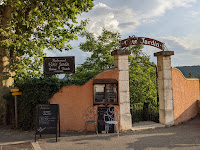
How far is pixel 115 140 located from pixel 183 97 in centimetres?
558

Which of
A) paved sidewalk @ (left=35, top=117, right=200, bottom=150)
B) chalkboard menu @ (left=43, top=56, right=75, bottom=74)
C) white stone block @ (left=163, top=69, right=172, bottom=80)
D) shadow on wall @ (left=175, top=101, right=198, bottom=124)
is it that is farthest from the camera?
shadow on wall @ (left=175, top=101, right=198, bottom=124)

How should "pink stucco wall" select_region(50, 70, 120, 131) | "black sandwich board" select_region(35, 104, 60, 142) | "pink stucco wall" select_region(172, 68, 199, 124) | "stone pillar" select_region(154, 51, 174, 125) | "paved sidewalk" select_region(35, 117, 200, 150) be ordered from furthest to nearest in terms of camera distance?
1. "pink stucco wall" select_region(172, 68, 199, 124)
2. "stone pillar" select_region(154, 51, 174, 125)
3. "pink stucco wall" select_region(50, 70, 120, 131)
4. "black sandwich board" select_region(35, 104, 60, 142)
5. "paved sidewalk" select_region(35, 117, 200, 150)

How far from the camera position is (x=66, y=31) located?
13.0 meters

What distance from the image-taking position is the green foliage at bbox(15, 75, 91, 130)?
9219 millimetres

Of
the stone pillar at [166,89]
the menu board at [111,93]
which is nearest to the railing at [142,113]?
the stone pillar at [166,89]

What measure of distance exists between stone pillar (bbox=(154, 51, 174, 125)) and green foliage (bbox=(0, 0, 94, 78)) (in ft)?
19.3

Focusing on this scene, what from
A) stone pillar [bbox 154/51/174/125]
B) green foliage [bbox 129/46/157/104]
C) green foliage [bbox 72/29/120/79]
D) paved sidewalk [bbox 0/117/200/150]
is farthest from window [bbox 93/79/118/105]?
green foliage [bbox 72/29/120/79]

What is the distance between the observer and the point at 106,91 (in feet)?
29.5

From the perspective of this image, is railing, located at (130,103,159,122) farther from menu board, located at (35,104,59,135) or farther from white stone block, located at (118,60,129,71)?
menu board, located at (35,104,59,135)

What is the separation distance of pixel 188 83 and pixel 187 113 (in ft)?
5.94

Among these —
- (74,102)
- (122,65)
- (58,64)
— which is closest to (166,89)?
(122,65)

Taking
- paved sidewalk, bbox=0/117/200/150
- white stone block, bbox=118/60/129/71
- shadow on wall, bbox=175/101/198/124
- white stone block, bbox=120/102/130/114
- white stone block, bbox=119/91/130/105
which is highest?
white stone block, bbox=118/60/129/71

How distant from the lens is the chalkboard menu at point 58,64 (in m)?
9.76

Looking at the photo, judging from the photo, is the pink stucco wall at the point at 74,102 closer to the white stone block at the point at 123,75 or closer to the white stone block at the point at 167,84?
the white stone block at the point at 123,75
